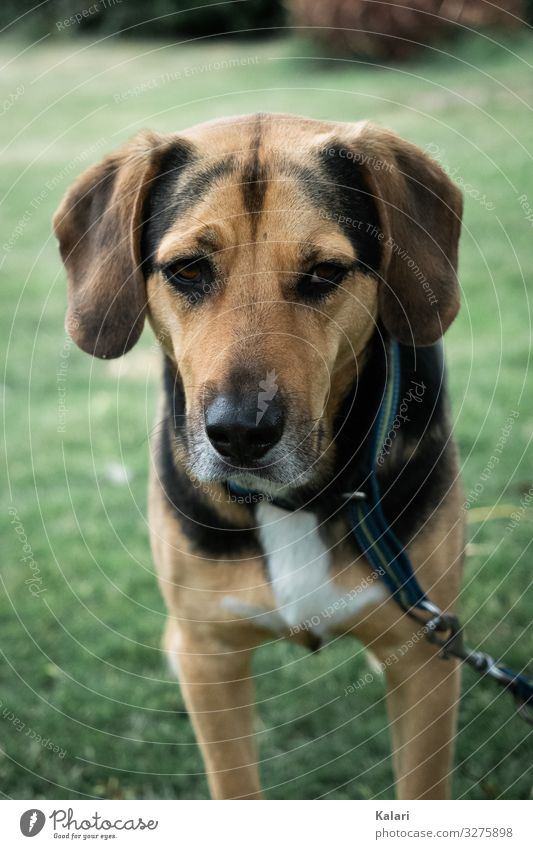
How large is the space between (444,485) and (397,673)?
0.76 metres

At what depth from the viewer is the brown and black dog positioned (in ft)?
10.3

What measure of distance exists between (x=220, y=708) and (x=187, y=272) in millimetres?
1765

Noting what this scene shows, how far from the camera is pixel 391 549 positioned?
11.3 feet

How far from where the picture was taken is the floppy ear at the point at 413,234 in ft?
11.1

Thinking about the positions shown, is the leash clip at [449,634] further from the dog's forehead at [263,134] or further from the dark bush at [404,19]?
the dark bush at [404,19]

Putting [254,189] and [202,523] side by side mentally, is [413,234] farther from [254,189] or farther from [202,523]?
[202,523]

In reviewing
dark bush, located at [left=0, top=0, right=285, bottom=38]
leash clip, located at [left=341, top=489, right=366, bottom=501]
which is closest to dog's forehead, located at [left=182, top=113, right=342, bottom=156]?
leash clip, located at [left=341, top=489, right=366, bottom=501]

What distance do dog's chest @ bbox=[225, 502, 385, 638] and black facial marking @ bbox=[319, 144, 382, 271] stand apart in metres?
1.03

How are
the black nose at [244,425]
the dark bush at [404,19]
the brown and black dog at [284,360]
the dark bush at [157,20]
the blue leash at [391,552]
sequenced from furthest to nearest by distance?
the dark bush at [157,20] → the dark bush at [404,19] → the blue leash at [391,552] → the brown and black dog at [284,360] → the black nose at [244,425]

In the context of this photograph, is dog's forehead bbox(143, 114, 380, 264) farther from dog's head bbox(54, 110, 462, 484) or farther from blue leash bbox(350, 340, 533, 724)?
blue leash bbox(350, 340, 533, 724)

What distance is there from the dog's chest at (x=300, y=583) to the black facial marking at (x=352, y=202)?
1.03 metres

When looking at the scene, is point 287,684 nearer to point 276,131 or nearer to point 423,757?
point 423,757

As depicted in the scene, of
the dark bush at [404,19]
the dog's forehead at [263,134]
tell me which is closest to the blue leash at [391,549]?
the dog's forehead at [263,134]

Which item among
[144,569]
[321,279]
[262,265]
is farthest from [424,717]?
[144,569]
